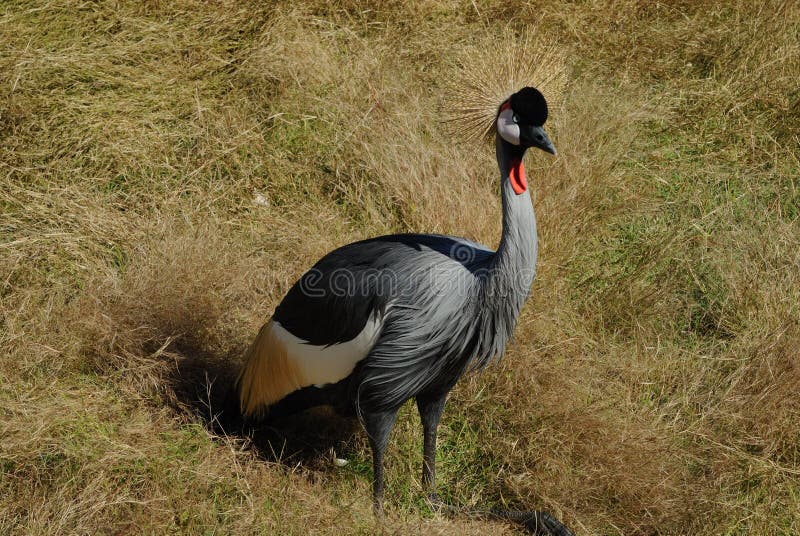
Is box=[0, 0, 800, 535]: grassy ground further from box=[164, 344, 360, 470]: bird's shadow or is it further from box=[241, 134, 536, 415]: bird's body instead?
box=[241, 134, 536, 415]: bird's body

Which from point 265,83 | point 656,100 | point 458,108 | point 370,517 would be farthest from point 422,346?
point 656,100

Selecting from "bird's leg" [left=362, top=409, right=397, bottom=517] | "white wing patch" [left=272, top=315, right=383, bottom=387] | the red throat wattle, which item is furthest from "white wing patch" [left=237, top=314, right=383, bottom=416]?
the red throat wattle

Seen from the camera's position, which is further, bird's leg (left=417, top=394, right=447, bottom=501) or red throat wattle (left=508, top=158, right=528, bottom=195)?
bird's leg (left=417, top=394, right=447, bottom=501)

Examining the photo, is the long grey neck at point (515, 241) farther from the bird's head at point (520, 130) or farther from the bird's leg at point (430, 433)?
the bird's leg at point (430, 433)

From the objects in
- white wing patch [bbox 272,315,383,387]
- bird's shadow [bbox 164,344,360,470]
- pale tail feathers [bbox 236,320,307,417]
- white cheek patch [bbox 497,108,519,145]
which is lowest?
bird's shadow [bbox 164,344,360,470]

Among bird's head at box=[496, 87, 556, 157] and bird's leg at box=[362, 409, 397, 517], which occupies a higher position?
bird's head at box=[496, 87, 556, 157]

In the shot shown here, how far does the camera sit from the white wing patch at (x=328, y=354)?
7.23 feet

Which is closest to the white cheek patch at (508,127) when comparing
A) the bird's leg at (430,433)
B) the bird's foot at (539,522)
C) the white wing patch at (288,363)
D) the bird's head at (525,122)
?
the bird's head at (525,122)

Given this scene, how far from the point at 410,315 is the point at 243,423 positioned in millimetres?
663

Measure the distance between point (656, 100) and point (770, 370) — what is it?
58.2 inches

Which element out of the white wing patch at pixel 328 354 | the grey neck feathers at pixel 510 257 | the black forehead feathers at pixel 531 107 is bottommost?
the white wing patch at pixel 328 354

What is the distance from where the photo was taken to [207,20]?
365 centimetres

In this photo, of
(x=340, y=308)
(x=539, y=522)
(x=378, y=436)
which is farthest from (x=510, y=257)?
(x=539, y=522)

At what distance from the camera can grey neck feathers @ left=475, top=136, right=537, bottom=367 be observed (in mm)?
2084
